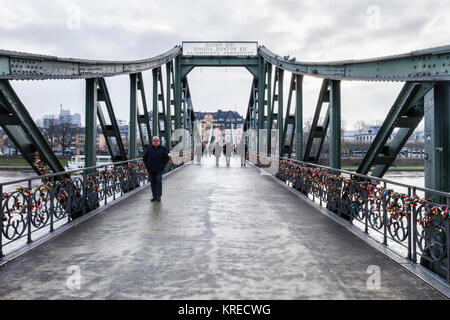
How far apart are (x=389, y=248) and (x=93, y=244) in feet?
13.2

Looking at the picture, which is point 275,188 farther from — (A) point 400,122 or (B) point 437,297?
(B) point 437,297

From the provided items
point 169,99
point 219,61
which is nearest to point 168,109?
point 169,99

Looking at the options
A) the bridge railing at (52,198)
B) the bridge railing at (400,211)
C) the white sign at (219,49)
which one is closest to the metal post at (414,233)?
the bridge railing at (400,211)

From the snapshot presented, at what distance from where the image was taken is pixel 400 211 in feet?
16.1

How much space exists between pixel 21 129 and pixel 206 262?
440 cm

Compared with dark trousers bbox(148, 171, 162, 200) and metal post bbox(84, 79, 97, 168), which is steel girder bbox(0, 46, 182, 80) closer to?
metal post bbox(84, 79, 97, 168)

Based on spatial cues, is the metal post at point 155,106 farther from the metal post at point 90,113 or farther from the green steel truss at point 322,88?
the metal post at point 90,113

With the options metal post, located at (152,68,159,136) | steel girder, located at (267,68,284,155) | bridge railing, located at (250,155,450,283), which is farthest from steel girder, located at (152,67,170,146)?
bridge railing, located at (250,155,450,283)

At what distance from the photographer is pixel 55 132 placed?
62.7 m

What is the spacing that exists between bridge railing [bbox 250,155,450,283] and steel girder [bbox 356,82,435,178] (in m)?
0.52

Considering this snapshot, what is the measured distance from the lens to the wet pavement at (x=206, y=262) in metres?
3.54

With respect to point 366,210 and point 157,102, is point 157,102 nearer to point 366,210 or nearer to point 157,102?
point 157,102

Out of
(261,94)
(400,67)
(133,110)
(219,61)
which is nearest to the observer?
(400,67)

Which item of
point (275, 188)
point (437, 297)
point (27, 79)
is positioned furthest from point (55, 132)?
point (437, 297)
